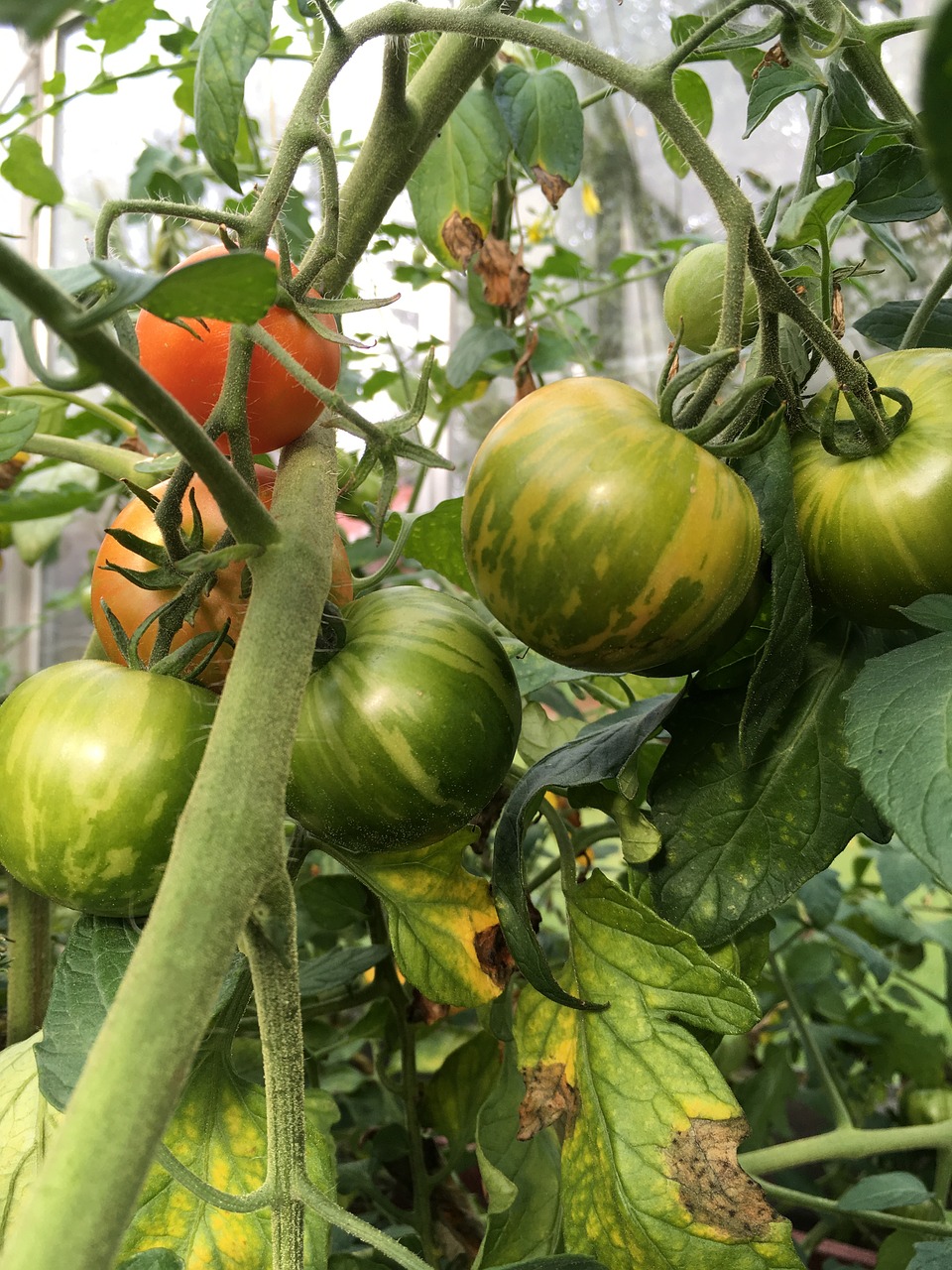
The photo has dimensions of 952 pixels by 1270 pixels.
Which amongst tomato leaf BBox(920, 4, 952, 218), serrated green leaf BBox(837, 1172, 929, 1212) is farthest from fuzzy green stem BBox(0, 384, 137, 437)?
serrated green leaf BBox(837, 1172, 929, 1212)

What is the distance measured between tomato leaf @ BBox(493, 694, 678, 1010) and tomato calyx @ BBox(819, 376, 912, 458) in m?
0.13

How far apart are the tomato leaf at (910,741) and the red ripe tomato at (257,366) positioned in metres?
0.23

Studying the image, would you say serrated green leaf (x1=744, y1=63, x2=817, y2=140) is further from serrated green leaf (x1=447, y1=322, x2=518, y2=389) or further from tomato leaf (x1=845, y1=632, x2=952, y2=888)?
serrated green leaf (x1=447, y1=322, x2=518, y2=389)

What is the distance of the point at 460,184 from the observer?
22.7 inches

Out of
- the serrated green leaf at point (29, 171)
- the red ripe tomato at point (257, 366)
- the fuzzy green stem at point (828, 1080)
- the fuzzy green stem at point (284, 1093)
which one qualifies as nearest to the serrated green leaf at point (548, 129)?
the red ripe tomato at point (257, 366)

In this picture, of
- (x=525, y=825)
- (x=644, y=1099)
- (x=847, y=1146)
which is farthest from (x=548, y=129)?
(x=847, y=1146)

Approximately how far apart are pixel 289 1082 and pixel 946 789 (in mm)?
218

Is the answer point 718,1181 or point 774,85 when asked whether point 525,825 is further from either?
point 774,85

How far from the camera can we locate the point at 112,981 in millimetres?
346

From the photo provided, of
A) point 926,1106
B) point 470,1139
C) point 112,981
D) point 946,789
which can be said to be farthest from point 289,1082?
point 926,1106

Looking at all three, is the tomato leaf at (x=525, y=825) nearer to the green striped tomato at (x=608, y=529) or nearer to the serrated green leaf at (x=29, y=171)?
the green striped tomato at (x=608, y=529)

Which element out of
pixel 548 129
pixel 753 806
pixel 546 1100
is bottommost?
pixel 546 1100

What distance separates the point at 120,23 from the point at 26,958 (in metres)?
0.63

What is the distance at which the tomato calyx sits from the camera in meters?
0.35
